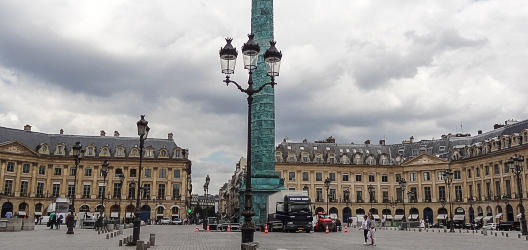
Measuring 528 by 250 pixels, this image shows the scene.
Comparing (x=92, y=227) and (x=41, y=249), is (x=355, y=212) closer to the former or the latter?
(x=92, y=227)

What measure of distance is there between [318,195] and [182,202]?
23.4 meters

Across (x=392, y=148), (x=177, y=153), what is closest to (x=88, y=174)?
(x=177, y=153)

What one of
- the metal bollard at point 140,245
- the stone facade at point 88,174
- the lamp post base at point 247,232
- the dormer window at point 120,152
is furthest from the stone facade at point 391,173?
the lamp post base at point 247,232

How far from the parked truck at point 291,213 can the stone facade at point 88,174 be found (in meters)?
40.8

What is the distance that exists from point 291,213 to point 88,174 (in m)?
51.7

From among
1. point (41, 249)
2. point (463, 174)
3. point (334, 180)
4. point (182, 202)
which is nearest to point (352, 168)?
point (334, 180)

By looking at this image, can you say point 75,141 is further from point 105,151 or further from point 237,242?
point 237,242

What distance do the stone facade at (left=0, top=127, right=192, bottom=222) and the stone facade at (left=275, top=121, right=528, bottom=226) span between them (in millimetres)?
18936

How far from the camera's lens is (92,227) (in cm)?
4288

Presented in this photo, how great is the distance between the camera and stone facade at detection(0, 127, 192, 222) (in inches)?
2822

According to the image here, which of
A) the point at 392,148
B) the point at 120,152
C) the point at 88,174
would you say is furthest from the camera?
the point at 392,148

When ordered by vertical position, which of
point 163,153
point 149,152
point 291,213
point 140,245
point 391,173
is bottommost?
point 140,245

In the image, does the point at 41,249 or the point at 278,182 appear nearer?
the point at 41,249

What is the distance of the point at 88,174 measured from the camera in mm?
76625
